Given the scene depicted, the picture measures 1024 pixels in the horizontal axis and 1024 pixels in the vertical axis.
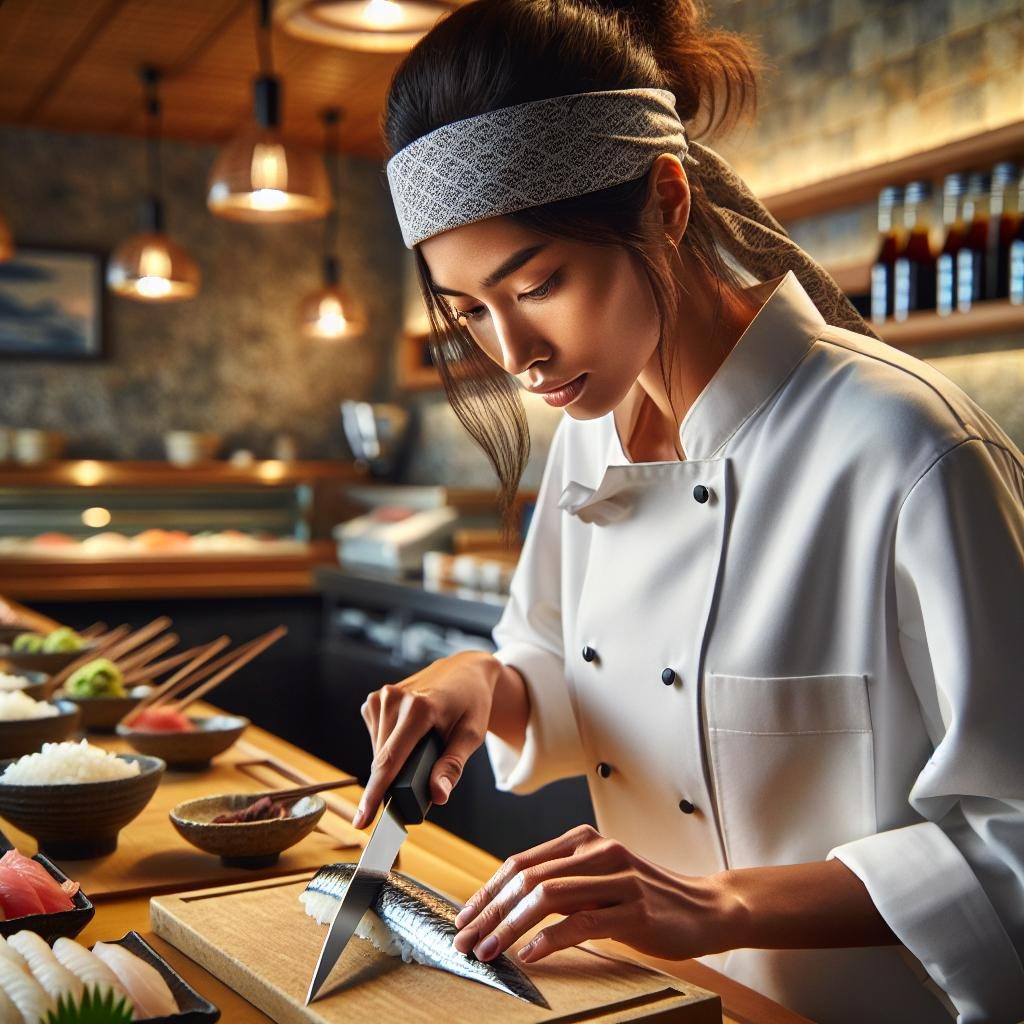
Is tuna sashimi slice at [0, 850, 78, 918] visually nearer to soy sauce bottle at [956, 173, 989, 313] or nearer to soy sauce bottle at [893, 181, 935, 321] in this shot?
soy sauce bottle at [956, 173, 989, 313]

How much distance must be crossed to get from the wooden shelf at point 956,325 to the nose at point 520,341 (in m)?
2.49

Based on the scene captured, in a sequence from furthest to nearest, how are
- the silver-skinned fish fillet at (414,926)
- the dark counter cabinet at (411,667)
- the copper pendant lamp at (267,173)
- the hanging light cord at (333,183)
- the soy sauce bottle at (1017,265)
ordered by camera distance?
the hanging light cord at (333,183)
the dark counter cabinet at (411,667)
the copper pendant lamp at (267,173)
the soy sauce bottle at (1017,265)
the silver-skinned fish fillet at (414,926)

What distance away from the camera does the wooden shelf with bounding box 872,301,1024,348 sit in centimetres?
345

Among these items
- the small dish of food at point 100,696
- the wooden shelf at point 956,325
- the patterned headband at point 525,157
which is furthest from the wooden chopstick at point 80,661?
the wooden shelf at point 956,325

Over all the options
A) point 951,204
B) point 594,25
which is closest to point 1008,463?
point 594,25

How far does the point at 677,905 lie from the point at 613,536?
0.59m

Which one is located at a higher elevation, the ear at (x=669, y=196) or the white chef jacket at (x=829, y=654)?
the ear at (x=669, y=196)

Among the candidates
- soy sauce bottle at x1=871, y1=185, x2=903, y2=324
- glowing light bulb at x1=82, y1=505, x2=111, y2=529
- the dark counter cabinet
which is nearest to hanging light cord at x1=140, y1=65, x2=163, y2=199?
glowing light bulb at x1=82, y1=505, x2=111, y2=529

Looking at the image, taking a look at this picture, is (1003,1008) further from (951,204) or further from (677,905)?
(951,204)

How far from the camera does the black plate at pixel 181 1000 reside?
98 cm

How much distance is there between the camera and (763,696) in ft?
4.54

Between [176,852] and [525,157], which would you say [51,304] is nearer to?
[176,852]

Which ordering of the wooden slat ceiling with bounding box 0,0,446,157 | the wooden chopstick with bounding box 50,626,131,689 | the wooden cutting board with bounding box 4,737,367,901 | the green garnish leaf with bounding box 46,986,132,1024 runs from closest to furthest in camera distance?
the green garnish leaf with bounding box 46,986,132,1024, the wooden cutting board with bounding box 4,737,367,901, the wooden chopstick with bounding box 50,626,131,689, the wooden slat ceiling with bounding box 0,0,446,157

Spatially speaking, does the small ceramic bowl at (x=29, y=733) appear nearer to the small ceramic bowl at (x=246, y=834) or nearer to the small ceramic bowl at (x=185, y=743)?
the small ceramic bowl at (x=185, y=743)
